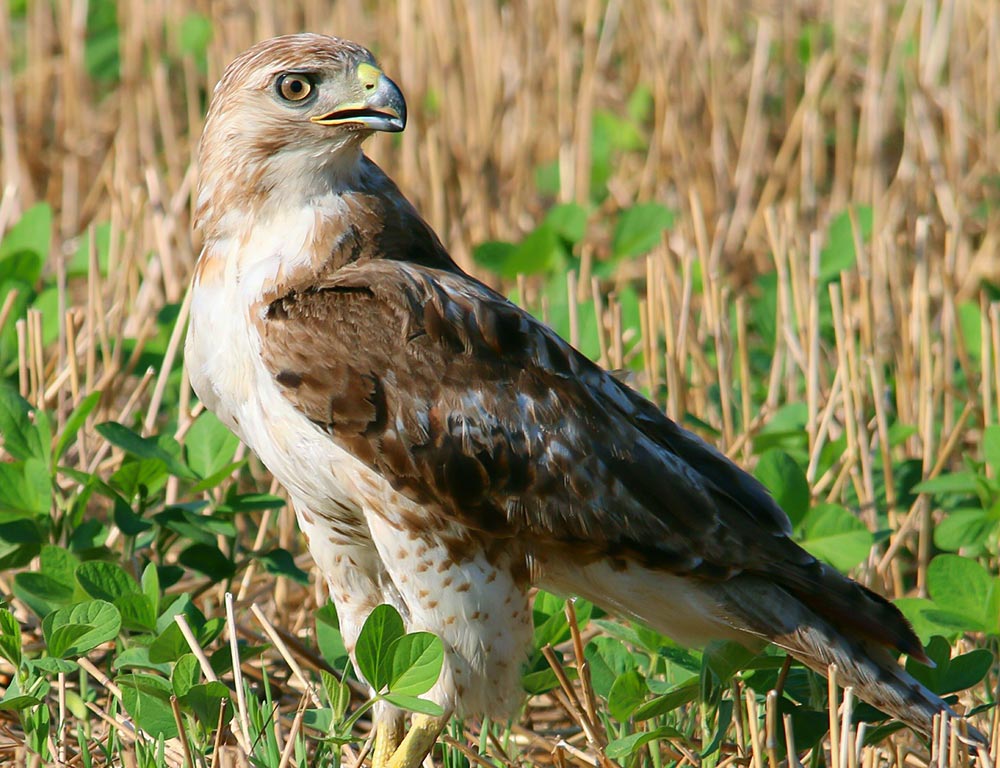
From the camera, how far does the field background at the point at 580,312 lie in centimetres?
342

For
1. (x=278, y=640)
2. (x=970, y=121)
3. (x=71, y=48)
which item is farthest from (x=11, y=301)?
(x=970, y=121)

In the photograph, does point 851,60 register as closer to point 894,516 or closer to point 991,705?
point 894,516

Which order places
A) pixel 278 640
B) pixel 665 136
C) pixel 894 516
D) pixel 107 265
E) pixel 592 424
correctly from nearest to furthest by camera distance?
pixel 592 424, pixel 278 640, pixel 894 516, pixel 107 265, pixel 665 136

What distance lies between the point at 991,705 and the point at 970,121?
4206 mm

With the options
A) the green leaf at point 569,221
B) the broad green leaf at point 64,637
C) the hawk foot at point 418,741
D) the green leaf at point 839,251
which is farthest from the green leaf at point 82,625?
the green leaf at point 839,251

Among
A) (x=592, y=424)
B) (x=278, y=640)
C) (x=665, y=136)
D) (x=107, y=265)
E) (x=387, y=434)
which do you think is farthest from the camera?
(x=665, y=136)

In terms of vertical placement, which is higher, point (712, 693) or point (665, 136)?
point (665, 136)

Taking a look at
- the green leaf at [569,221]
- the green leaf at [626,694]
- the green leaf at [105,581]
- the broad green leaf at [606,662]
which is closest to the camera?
the green leaf at [626,694]

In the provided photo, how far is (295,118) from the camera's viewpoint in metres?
3.23

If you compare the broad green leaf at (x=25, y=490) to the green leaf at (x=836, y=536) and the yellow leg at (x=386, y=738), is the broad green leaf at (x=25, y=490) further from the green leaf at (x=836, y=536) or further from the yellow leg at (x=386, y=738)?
the green leaf at (x=836, y=536)

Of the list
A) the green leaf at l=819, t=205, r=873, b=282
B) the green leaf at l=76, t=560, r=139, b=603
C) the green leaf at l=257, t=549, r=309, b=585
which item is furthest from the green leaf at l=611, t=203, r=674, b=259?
the green leaf at l=76, t=560, r=139, b=603

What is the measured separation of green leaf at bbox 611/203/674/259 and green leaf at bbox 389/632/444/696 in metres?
2.70

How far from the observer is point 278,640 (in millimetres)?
3496

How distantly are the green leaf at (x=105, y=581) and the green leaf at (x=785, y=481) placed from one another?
5.64 ft
